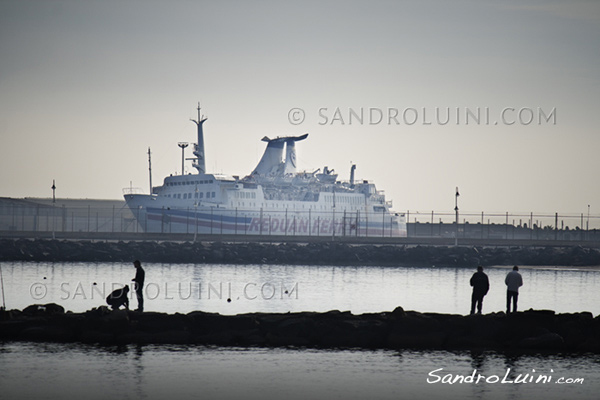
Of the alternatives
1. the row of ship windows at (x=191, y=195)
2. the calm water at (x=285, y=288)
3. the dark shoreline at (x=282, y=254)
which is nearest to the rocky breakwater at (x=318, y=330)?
the calm water at (x=285, y=288)

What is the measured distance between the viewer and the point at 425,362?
663 inches

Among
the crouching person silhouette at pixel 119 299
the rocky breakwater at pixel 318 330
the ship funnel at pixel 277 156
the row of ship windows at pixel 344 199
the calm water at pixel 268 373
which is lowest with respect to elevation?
the calm water at pixel 268 373

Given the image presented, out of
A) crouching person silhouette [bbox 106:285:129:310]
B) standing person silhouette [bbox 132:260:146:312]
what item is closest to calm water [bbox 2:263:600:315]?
standing person silhouette [bbox 132:260:146:312]

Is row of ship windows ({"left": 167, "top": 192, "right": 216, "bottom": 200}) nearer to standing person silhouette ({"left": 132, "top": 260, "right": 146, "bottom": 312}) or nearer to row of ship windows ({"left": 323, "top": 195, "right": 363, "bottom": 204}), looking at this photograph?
row of ship windows ({"left": 323, "top": 195, "right": 363, "bottom": 204})

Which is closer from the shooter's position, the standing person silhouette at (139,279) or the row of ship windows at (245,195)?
the standing person silhouette at (139,279)

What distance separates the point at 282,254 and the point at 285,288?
23070mm

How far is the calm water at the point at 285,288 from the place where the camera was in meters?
26.7

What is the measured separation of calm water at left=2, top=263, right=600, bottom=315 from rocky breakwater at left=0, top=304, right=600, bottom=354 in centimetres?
497

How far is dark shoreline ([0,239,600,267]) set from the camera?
52188 millimetres

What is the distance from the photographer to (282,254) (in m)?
56.4

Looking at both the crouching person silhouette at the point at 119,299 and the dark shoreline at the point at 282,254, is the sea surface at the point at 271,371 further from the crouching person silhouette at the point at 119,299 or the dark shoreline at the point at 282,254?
the dark shoreline at the point at 282,254

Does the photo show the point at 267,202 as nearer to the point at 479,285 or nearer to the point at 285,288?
the point at 285,288

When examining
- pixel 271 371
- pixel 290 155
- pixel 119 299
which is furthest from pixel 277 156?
pixel 271 371

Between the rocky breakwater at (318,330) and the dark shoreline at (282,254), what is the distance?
1269 inches
